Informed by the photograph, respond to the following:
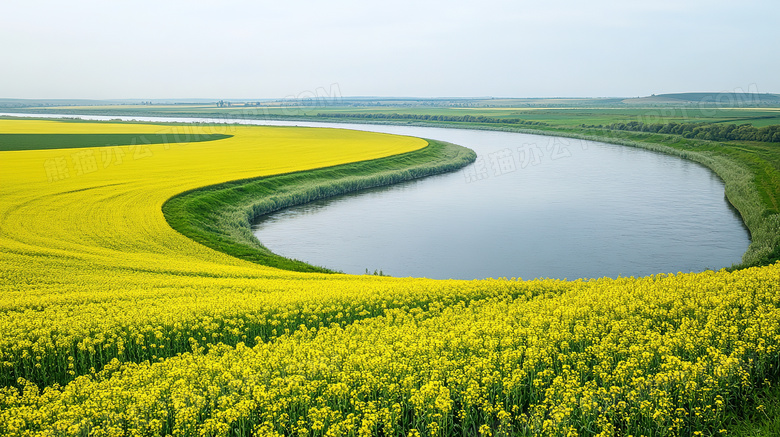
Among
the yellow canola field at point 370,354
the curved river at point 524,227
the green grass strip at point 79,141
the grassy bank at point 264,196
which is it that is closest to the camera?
the yellow canola field at point 370,354

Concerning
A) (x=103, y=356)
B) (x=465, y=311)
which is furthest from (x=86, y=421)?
(x=465, y=311)

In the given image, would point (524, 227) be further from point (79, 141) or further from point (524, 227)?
point (79, 141)

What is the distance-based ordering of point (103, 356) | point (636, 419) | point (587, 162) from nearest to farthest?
point (636, 419) → point (103, 356) → point (587, 162)

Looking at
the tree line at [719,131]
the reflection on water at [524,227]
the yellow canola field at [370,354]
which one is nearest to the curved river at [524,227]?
the reflection on water at [524,227]

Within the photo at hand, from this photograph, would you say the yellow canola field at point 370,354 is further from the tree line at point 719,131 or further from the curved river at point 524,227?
the tree line at point 719,131

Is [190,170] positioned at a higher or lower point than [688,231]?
higher

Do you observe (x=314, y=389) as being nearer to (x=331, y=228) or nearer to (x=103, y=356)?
(x=103, y=356)
